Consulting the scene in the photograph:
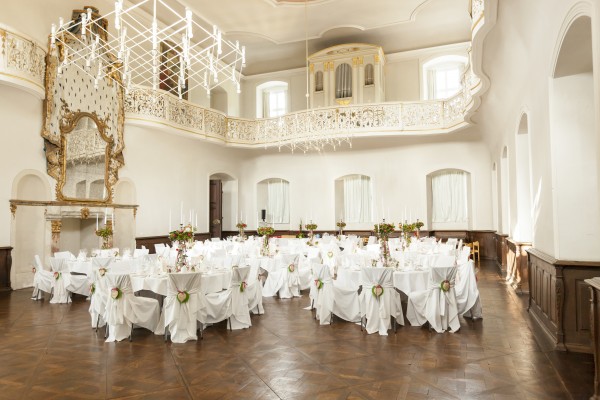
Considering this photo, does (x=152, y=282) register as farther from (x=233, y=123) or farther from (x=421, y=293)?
(x=233, y=123)

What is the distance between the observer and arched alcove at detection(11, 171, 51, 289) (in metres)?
10.3

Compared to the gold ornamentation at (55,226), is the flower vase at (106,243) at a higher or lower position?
lower

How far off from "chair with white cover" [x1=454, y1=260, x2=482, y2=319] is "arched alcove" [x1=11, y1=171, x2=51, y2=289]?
9656mm

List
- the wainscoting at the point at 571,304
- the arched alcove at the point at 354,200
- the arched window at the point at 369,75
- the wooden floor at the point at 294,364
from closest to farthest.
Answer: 1. the wooden floor at the point at 294,364
2. the wainscoting at the point at 571,304
3. the arched window at the point at 369,75
4. the arched alcove at the point at 354,200

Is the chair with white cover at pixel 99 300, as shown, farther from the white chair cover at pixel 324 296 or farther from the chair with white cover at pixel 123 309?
the white chair cover at pixel 324 296

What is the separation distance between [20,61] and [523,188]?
431 inches

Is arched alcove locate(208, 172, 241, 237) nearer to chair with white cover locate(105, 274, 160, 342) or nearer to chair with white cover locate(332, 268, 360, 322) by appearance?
chair with white cover locate(105, 274, 160, 342)

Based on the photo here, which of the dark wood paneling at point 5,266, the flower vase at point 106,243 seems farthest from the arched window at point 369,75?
the dark wood paneling at point 5,266

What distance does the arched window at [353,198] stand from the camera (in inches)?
686

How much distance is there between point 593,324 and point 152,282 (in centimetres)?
524

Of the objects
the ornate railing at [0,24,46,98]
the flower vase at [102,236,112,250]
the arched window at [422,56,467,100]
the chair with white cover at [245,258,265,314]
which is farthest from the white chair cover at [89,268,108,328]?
the arched window at [422,56,467,100]

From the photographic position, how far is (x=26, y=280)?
34.6 feet

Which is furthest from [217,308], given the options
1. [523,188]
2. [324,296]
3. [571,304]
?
[523,188]

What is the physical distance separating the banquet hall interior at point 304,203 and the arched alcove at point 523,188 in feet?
0.15
